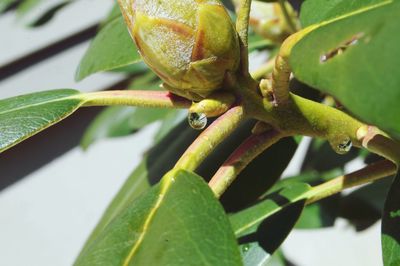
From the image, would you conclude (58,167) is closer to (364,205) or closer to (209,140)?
(364,205)

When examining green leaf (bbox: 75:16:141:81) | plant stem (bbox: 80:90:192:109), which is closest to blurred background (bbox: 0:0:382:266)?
green leaf (bbox: 75:16:141:81)

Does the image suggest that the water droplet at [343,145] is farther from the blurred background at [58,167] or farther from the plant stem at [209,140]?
the blurred background at [58,167]

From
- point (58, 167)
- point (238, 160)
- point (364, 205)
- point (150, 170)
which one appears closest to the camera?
point (238, 160)

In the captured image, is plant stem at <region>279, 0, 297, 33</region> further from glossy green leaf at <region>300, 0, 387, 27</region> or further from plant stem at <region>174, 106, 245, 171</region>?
plant stem at <region>174, 106, 245, 171</region>

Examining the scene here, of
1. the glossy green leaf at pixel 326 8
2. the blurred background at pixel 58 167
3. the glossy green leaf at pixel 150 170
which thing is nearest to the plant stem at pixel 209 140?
the glossy green leaf at pixel 326 8

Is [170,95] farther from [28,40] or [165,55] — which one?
[28,40]

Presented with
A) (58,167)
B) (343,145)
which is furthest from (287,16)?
(58,167)
